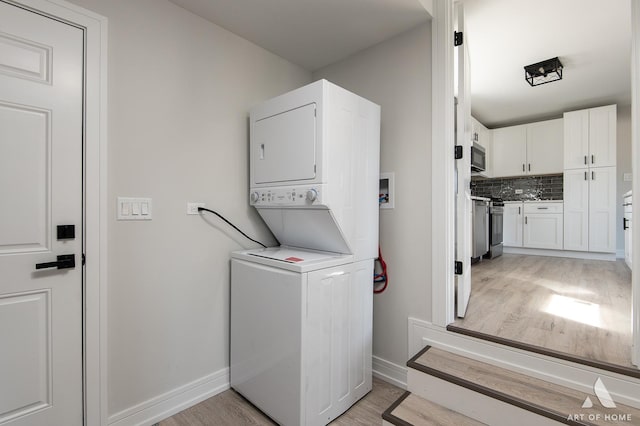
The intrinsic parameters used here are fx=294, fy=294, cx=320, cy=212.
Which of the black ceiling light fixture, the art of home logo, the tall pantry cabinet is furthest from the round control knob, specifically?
the tall pantry cabinet

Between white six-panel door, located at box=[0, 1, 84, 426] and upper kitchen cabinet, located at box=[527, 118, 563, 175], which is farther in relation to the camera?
upper kitchen cabinet, located at box=[527, 118, 563, 175]

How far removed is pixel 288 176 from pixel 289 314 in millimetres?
792

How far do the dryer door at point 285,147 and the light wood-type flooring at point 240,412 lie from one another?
139cm

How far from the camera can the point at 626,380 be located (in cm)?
127

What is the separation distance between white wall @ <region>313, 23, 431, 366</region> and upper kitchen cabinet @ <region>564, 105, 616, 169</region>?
13.4ft

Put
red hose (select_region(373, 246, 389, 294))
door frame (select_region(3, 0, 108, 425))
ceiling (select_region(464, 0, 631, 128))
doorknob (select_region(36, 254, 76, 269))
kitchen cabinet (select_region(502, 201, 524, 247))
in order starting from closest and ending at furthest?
doorknob (select_region(36, 254, 76, 269)) < door frame (select_region(3, 0, 108, 425)) < red hose (select_region(373, 246, 389, 294)) < ceiling (select_region(464, 0, 631, 128)) < kitchen cabinet (select_region(502, 201, 524, 247))

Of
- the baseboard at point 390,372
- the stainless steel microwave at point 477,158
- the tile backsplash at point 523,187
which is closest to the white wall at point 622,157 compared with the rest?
the tile backsplash at point 523,187

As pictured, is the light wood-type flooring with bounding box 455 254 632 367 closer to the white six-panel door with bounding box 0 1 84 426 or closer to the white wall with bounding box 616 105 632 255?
the white wall with bounding box 616 105 632 255

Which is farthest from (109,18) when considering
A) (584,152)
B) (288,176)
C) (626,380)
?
(584,152)

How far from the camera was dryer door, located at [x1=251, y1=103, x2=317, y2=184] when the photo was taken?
1650 millimetres

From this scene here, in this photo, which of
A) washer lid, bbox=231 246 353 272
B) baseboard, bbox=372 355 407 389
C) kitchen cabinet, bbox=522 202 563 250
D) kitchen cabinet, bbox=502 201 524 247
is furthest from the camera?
kitchen cabinet, bbox=502 201 524 247

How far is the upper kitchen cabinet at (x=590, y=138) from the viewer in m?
4.21

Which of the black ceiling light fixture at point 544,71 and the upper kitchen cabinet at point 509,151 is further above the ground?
the black ceiling light fixture at point 544,71

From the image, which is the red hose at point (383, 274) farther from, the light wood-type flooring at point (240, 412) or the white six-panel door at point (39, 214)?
the white six-panel door at point (39, 214)
